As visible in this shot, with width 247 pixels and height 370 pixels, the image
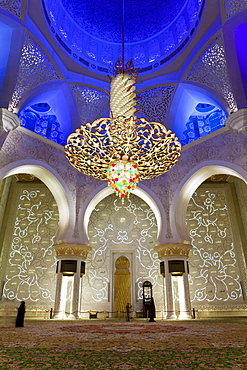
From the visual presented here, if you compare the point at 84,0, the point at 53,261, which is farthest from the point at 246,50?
the point at 53,261

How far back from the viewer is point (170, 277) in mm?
6773

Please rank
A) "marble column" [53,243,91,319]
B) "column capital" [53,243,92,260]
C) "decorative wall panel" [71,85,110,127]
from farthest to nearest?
"decorative wall panel" [71,85,110,127]
"column capital" [53,243,92,260]
"marble column" [53,243,91,319]

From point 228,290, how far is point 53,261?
521cm

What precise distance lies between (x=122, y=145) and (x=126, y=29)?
5230 mm

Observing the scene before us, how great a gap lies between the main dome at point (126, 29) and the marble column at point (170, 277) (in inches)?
196

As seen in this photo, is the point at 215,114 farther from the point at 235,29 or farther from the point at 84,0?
the point at 84,0

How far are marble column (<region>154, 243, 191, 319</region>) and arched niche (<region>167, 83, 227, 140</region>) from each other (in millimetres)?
3224

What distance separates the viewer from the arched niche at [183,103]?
23.7 ft

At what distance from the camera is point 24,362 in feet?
3.51

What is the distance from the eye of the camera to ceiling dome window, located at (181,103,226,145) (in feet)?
25.5

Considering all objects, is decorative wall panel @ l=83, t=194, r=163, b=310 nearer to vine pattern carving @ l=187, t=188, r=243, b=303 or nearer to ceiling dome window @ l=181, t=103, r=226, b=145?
vine pattern carving @ l=187, t=188, r=243, b=303

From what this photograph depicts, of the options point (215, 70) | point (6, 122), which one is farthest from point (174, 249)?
point (6, 122)

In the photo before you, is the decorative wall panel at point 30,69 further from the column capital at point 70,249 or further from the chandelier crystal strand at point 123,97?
the column capital at point 70,249

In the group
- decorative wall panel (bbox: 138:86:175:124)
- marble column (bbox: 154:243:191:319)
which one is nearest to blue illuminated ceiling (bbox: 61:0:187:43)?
decorative wall panel (bbox: 138:86:175:124)
